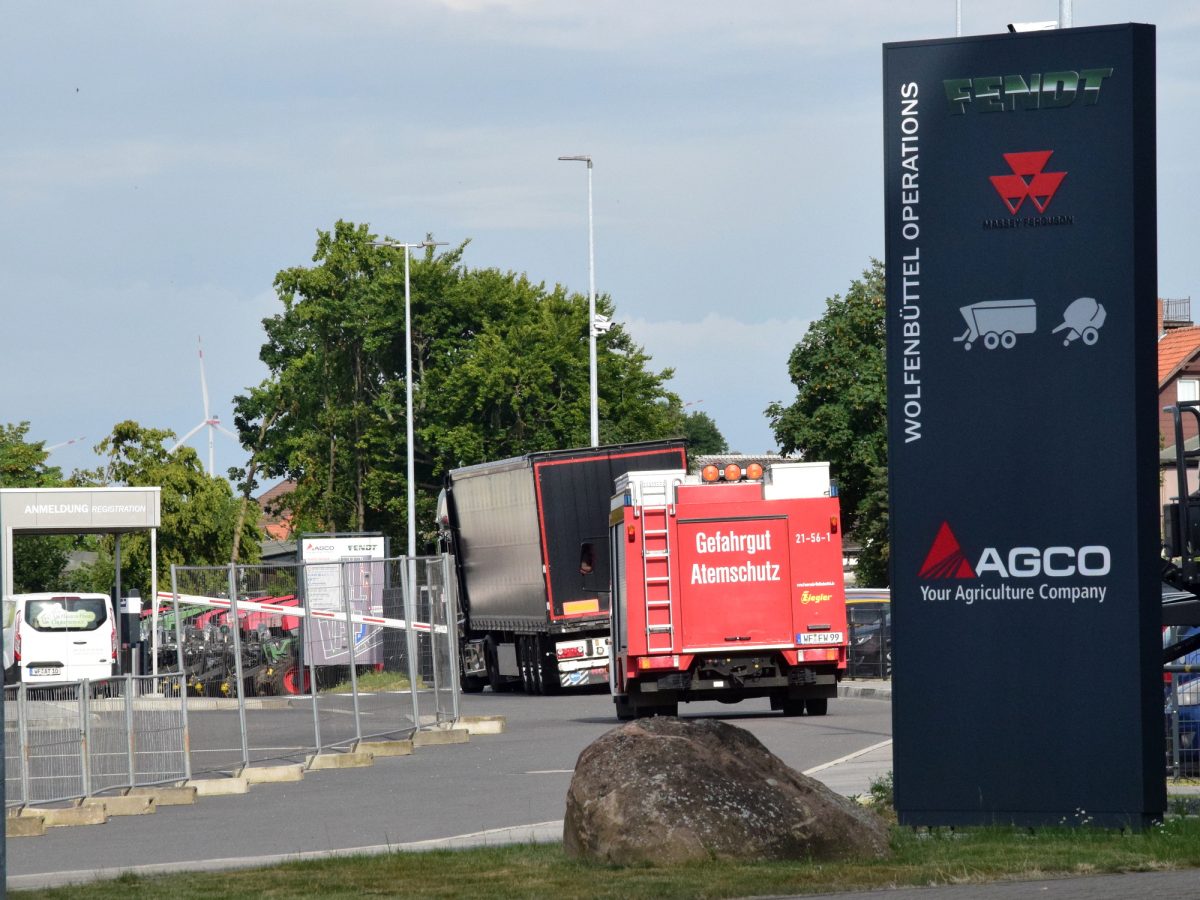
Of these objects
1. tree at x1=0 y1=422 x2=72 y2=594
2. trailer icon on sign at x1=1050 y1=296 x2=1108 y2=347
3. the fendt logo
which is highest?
the fendt logo

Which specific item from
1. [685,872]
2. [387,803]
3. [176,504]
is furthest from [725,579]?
[176,504]

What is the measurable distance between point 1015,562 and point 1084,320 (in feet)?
4.93

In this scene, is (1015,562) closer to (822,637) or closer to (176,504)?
(822,637)

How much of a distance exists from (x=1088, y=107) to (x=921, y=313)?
5.11ft

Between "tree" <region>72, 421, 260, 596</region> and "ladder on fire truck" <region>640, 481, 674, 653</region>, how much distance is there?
3852 centimetres

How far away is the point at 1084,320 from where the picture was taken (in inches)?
463

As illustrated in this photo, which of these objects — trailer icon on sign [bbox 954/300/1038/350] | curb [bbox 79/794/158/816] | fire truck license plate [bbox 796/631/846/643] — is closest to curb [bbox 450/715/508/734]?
fire truck license plate [bbox 796/631/846/643]

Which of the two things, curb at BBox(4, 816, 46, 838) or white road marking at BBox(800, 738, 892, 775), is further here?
white road marking at BBox(800, 738, 892, 775)

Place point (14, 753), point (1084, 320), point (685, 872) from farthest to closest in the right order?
point (14, 753) < point (1084, 320) < point (685, 872)

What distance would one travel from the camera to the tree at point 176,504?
199ft

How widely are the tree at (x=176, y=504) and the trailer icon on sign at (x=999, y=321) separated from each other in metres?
50.7

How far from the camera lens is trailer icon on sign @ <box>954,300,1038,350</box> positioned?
38.9ft

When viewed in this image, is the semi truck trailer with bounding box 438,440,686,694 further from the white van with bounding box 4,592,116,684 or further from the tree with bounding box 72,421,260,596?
the tree with bounding box 72,421,260,596

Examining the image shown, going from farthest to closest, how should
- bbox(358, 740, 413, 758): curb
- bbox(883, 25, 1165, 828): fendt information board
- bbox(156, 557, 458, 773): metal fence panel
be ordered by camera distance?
bbox(358, 740, 413, 758): curb, bbox(156, 557, 458, 773): metal fence panel, bbox(883, 25, 1165, 828): fendt information board
